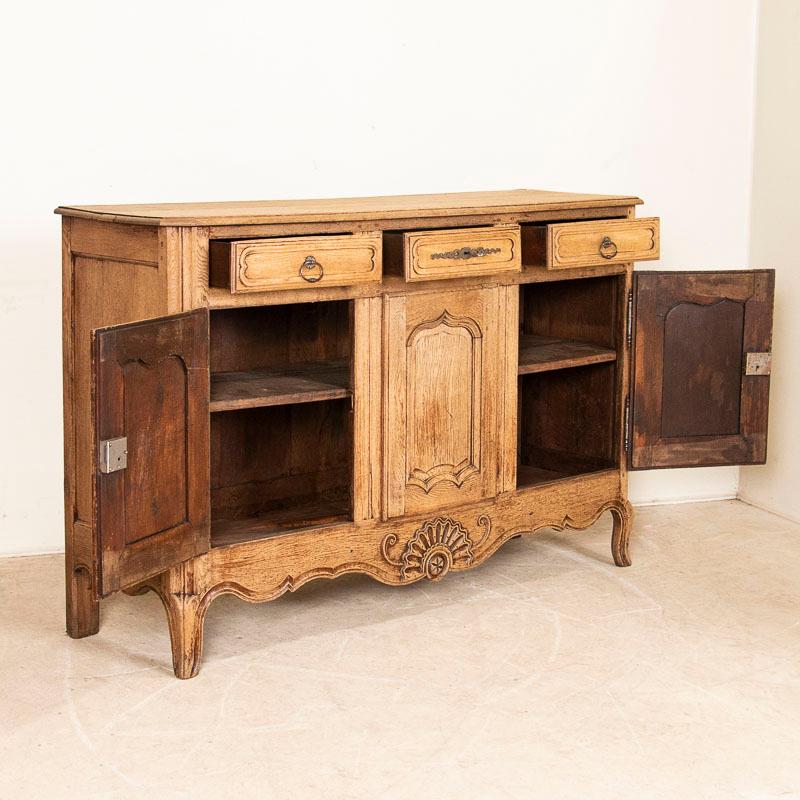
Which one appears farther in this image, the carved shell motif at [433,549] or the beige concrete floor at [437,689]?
the carved shell motif at [433,549]

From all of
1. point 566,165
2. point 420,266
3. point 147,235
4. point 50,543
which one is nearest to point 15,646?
point 50,543

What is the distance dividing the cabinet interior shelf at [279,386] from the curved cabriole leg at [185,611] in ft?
1.31

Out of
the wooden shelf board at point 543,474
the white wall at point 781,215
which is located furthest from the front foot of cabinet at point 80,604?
the white wall at point 781,215

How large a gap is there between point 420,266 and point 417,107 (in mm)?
1160

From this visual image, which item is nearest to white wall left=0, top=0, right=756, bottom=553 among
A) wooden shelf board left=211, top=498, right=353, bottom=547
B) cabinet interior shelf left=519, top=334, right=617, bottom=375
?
cabinet interior shelf left=519, top=334, right=617, bottom=375

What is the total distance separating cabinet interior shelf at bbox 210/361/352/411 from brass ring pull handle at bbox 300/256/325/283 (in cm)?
31

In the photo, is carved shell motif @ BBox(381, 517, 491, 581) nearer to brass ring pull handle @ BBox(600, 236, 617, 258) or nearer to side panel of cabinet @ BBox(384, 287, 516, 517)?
side panel of cabinet @ BBox(384, 287, 516, 517)

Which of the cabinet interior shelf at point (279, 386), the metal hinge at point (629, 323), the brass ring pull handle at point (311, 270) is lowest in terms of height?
the cabinet interior shelf at point (279, 386)

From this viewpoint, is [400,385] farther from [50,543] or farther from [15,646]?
[50,543]

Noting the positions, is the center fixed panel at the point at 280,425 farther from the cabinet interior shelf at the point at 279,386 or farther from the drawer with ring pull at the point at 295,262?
the drawer with ring pull at the point at 295,262

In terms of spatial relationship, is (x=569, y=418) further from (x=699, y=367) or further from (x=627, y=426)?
(x=699, y=367)

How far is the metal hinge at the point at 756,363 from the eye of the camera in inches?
152

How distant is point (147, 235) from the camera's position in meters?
2.93

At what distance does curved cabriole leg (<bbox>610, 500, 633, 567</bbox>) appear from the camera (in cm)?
386
